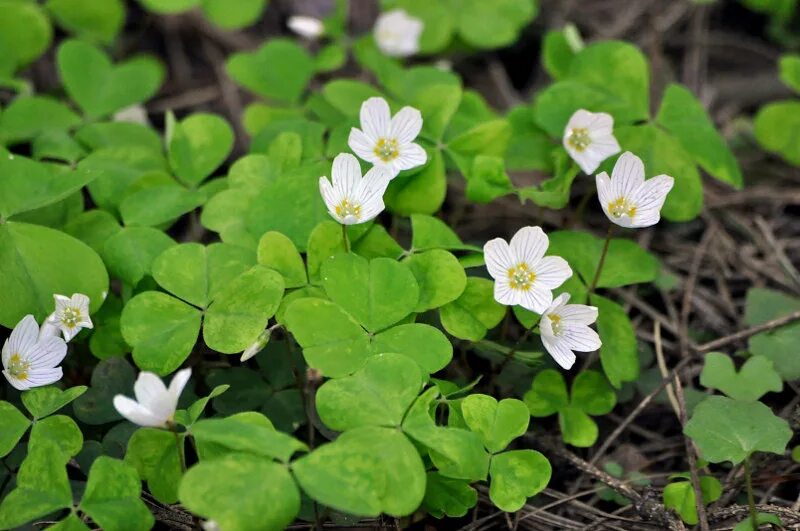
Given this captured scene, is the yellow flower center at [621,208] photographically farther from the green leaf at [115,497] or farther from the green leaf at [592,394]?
the green leaf at [115,497]

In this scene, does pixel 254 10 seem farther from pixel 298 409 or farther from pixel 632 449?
pixel 632 449

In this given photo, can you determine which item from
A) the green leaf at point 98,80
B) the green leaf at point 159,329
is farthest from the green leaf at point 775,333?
the green leaf at point 98,80

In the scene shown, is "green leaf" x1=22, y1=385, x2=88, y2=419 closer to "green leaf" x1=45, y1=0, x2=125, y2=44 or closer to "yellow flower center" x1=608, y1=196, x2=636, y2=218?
"yellow flower center" x1=608, y1=196, x2=636, y2=218

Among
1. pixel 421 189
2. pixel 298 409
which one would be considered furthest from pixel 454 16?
pixel 298 409

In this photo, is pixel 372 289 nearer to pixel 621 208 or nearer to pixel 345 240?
pixel 345 240

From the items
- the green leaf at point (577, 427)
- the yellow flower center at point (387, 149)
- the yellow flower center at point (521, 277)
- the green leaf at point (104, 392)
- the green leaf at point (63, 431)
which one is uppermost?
the yellow flower center at point (387, 149)

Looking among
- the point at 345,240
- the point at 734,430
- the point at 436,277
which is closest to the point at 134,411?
the point at 345,240

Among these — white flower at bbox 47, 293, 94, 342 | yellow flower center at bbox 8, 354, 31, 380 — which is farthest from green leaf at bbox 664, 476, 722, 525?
yellow flower center at bbox 8, 354, 31, 380
